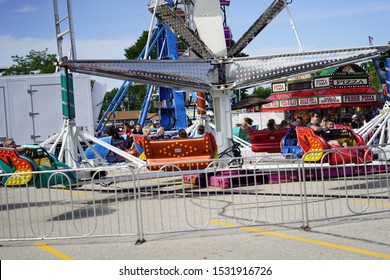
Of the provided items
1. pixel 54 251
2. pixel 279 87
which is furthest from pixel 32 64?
pixel 54 251

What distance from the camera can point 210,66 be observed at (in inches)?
520

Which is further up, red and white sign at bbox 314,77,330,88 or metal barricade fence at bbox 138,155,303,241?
red and white sign at bbox 314,77,330,88

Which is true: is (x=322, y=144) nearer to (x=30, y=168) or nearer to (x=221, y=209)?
(x=221, y=209)

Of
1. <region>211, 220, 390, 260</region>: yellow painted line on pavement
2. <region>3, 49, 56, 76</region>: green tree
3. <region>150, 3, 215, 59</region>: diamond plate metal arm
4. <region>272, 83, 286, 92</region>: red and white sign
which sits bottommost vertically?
<region>211, 220, 390, 260</region>: yellow painted line on pavement

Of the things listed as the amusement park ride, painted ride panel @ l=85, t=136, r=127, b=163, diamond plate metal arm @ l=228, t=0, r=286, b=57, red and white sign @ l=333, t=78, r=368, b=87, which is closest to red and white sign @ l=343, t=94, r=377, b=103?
red and white sign @ l=333, t=78, r=368, b=87

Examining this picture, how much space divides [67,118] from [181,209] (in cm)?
422

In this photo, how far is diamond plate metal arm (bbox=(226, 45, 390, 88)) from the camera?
12180 mm

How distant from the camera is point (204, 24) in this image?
Result: 1373cm

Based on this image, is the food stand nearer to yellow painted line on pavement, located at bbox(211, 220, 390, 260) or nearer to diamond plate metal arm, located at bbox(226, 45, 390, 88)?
diamond plate metal arm, located at bbox(226, 45, 390, 88)

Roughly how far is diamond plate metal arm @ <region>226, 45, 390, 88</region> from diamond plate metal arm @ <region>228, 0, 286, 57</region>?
65cm

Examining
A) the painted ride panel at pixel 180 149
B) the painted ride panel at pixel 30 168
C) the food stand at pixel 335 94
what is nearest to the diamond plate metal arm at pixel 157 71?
the painted ride panel at pixel 180 149

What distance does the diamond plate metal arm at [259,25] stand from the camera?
535 inches

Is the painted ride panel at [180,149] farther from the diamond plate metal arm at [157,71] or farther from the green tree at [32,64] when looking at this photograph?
the green tree at [32,64]

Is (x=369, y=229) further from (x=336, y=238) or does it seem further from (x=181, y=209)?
(x=181, y=209)
